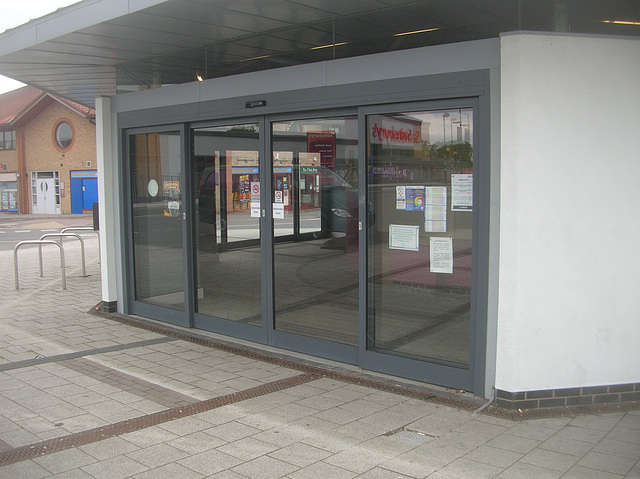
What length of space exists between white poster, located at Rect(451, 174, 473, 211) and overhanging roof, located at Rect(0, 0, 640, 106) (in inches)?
57.4

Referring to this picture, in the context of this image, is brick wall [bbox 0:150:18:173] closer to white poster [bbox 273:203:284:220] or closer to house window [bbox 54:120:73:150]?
house window [bbox 54:120:73:150]

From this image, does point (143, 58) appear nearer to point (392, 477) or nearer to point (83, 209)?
point (392, 477)

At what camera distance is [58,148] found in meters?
34.9

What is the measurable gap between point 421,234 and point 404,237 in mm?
174

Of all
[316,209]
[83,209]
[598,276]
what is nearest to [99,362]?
[316,209]

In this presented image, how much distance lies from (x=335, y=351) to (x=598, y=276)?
7.83 feet

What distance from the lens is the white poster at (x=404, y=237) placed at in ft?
17.1

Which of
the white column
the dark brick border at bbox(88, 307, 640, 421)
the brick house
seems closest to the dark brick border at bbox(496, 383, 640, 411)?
the dark brick border at bbox(88, 307, 640, 421)

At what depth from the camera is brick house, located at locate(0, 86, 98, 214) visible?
34.1 meters

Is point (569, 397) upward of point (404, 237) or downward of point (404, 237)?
downward

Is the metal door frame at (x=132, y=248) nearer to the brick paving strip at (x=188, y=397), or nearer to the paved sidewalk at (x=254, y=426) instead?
the brick paving strip at (x=188, y=397)

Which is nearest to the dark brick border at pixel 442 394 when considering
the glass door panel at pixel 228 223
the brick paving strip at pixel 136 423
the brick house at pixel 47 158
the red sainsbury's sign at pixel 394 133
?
the brick paving strip at pixel 136 423

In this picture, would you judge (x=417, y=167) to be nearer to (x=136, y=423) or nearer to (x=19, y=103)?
(x=136, y=423)

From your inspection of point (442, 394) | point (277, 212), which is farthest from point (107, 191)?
point (442, 394)
